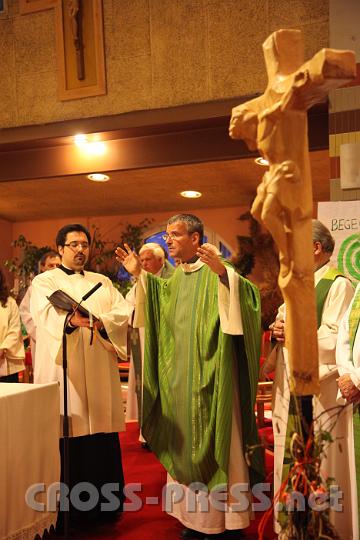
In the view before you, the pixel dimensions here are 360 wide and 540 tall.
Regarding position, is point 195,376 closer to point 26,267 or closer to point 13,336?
point 13,336

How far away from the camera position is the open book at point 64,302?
12.3ft

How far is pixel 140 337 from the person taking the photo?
20.0 ft

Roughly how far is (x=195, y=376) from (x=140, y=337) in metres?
2.49

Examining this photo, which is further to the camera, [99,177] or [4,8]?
[99,177]

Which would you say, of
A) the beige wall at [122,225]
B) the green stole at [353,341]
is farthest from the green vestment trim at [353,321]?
the beige wall at [122,225]

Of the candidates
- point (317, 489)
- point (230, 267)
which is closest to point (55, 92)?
point (230, 267)

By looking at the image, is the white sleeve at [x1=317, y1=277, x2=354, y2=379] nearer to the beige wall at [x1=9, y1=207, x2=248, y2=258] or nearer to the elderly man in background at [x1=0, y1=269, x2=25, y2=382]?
the elderly man in background at [x1=0, y1=269, x2=25, y2=382]

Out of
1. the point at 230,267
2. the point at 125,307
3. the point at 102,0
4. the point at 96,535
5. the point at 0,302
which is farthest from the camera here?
the point at 102,0

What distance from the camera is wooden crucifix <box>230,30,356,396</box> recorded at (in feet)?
5.66

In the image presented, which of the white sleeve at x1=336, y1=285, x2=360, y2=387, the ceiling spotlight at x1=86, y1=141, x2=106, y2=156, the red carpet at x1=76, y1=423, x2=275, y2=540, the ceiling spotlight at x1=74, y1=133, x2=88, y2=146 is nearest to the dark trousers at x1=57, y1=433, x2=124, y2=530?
the red carpet at x1=76, y1=423, x2=275, y2=540

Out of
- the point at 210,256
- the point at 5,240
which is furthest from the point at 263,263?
the point at 210,256

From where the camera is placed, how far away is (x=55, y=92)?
635 cm

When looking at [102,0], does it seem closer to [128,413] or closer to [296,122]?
[128,413]

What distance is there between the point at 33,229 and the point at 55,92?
4.54 metres
